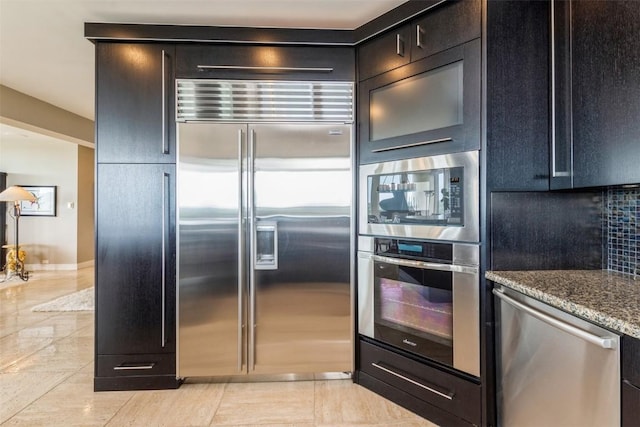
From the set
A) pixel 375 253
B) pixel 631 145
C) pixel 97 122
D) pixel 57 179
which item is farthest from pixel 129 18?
pixel 57 179

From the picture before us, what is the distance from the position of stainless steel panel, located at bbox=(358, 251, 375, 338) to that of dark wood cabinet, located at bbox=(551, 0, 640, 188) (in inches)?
44.1

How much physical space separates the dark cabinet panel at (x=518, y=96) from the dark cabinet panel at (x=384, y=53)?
0.48 metres

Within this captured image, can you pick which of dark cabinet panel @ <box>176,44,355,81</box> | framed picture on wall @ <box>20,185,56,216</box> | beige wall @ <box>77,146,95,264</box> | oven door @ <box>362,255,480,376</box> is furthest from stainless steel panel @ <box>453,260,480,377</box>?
framed picture on wall @ <box>20,185,56,216</box>

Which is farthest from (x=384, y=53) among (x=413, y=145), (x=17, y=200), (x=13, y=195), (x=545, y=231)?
(x=17, y=200)

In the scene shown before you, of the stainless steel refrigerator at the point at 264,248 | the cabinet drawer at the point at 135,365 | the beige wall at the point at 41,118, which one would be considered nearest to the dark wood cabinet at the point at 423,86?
the stainless steel refrigerator at the point at 264,248

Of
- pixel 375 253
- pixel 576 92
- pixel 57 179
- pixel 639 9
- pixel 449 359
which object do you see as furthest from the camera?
pixel 57 179

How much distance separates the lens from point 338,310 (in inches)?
91.5

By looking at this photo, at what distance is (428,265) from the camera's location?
1905 millimetres

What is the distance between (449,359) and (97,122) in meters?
2.61

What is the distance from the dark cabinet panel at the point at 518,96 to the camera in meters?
1.71

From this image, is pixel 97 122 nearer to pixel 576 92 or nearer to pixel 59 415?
pixel 59 415

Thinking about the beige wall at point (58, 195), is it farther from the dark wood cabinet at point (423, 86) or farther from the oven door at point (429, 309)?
the oven door at point (429, 309)

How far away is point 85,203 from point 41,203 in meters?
0.72

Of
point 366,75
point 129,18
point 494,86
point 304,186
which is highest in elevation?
point 129,18
